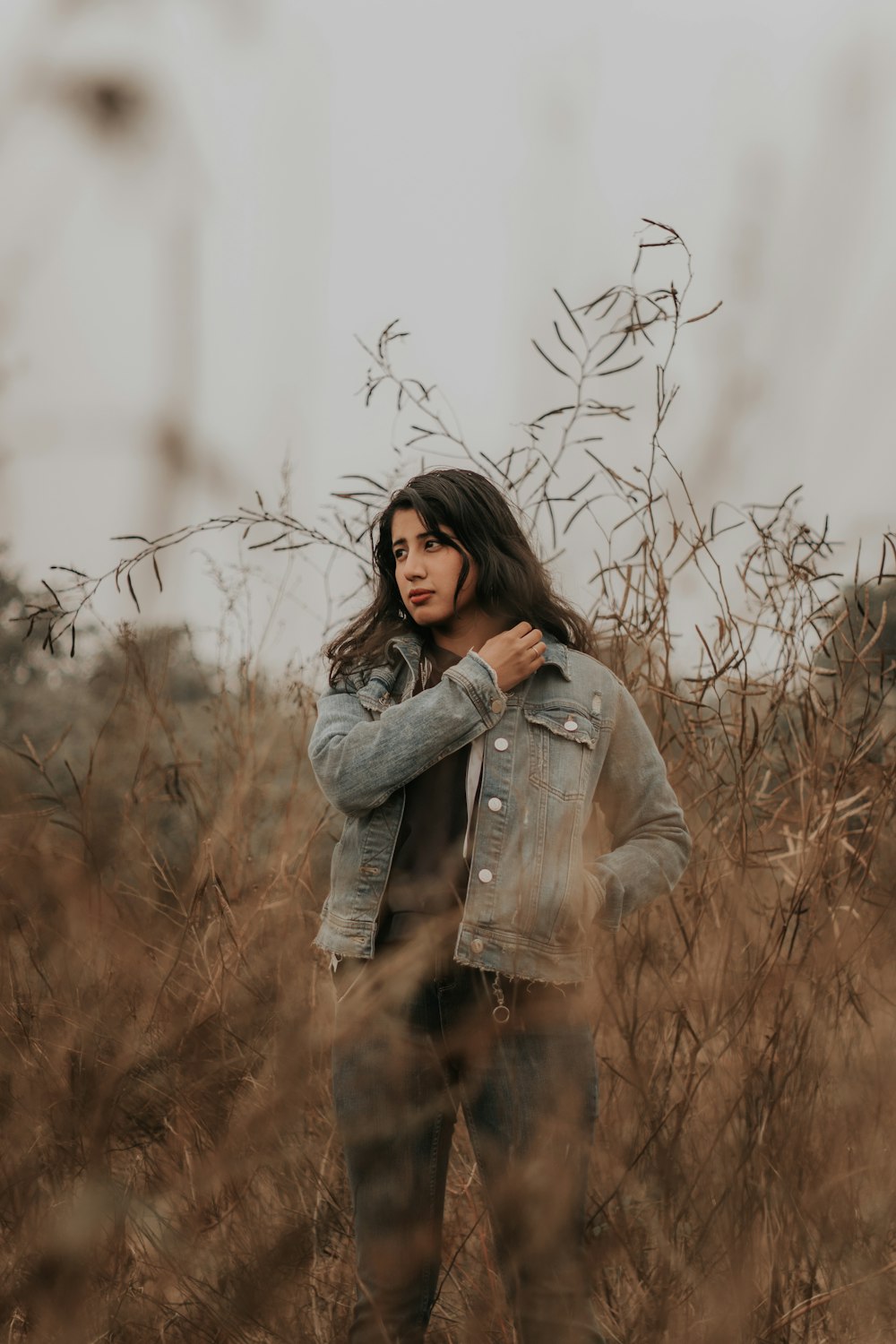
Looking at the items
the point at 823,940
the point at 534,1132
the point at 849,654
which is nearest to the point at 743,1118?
the point at 534,1132

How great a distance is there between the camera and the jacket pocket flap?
161cm

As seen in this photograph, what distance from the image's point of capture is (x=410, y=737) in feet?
4.86

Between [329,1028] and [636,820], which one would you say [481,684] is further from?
[329,1028]

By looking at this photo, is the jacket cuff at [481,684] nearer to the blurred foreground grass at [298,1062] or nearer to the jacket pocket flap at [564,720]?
the jacket pocket flap at [564,720]

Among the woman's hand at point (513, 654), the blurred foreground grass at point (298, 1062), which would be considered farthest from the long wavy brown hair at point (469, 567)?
the blurred foreground grass at point (298, 1062)

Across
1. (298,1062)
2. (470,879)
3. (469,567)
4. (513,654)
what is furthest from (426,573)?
(298,1062)

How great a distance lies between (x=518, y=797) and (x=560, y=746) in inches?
4.5

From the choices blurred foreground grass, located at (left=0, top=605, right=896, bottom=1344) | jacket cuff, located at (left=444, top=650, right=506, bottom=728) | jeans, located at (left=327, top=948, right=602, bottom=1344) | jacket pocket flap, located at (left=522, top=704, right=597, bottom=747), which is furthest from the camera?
jacket pocket flap, located at (left=522, top=704, right=597, bottom=747)

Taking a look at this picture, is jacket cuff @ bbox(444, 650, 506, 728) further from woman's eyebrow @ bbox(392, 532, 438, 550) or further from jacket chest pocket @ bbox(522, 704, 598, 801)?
woman's eyebrow @ bbox(392, 532, 438, 550)

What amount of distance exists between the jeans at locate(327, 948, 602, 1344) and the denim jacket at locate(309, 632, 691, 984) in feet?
0.21

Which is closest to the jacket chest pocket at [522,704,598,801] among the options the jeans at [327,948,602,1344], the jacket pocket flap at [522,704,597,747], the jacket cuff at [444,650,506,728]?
the jacket pocket flap at [522,704,597,747]

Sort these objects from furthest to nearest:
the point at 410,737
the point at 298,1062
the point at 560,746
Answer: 1. the point at 560,746
2. the point at 410,737
3. the point at 298,1062

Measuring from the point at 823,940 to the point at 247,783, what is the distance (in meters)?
0.90

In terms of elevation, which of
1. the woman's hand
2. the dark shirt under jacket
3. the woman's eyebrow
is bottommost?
the dark shirt under jacket
